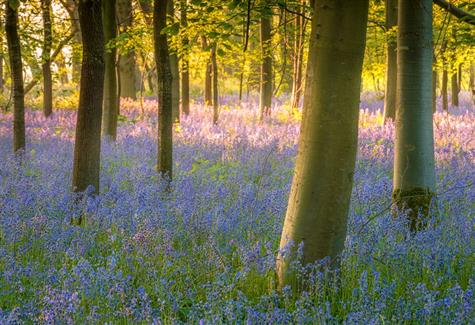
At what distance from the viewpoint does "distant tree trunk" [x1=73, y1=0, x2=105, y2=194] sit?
6094 mm

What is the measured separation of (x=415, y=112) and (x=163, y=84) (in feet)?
12.1

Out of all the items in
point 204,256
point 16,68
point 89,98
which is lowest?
point 204,256

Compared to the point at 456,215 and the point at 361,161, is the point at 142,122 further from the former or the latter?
the point at 456,215

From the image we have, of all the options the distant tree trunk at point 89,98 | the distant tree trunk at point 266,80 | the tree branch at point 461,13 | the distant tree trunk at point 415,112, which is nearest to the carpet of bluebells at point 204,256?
the distant tree trunk at point 415,112

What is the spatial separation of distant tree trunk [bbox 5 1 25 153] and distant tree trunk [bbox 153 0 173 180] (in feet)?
9.34

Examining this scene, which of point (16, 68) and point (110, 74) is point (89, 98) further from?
point (110, 74)

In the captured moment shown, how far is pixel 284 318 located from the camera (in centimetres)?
324

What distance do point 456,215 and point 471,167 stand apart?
3.39 meters

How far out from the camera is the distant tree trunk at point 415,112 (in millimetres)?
5621

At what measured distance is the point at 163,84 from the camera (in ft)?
24.4

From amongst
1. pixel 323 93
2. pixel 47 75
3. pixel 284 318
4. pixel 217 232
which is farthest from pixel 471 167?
pixel 47 75

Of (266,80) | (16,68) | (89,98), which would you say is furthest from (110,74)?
(266,80)

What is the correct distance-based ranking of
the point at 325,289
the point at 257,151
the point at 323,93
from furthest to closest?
the point at 257,151 → the point at 325,289 → the point at 323,93

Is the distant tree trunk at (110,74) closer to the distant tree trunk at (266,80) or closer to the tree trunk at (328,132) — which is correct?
the distant tree trunk at (266,80)
